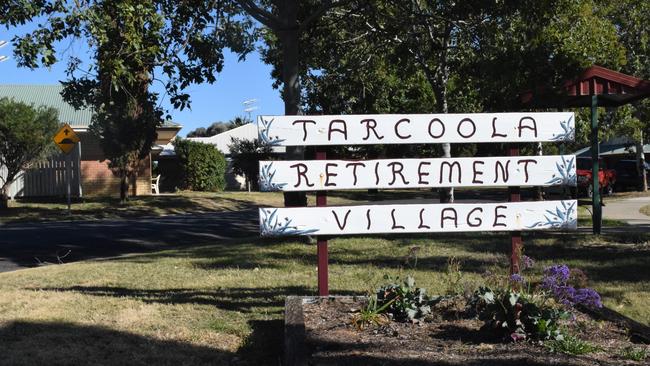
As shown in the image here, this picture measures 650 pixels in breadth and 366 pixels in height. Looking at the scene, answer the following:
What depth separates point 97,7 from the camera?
25.5 ft

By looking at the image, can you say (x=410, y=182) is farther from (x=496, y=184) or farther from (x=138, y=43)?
(x=138, y=43)

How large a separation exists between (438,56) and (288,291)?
10684 millimetres

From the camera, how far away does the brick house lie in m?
26.7

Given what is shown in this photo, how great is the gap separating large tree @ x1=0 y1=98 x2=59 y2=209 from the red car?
19.8 meters

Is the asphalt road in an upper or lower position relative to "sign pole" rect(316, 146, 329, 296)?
lower

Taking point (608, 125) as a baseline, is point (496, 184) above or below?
below

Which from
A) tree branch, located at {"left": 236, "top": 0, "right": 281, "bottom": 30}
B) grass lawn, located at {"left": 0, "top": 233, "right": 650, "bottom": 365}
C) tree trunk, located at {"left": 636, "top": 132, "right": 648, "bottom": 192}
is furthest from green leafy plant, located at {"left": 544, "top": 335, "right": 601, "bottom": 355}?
tree trunk, located at {"left": 636, "top": 132, "right": 648, "bottom": 192}

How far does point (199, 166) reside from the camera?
→ 115 feet

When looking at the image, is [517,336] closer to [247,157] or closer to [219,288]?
[219,288]

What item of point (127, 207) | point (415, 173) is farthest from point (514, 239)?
point (127, 207)

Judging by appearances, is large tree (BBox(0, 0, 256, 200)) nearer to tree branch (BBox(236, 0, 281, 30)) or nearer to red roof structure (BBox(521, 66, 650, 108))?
tree branch (BBox(236, 0, 281, 30))

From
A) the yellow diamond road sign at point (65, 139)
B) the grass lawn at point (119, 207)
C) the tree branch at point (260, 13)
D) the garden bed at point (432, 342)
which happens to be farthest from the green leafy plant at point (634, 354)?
the grass lawn at point (119, 207)

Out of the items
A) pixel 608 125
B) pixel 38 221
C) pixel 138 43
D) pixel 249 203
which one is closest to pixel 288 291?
pixel 138 43

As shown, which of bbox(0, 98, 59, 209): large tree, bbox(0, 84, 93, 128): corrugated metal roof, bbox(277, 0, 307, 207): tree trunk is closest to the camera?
bbox(277, 0, 307, 207): tree trunk
